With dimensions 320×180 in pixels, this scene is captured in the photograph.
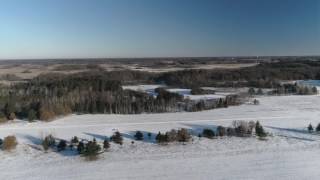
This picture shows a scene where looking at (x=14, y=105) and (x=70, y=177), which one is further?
(x=14, y=105)

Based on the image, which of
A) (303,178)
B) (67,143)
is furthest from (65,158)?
(303,178)

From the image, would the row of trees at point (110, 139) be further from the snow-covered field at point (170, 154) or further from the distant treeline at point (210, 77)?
the distant treeline at point (210, 77)

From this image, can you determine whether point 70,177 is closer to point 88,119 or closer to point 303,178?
point 303,178

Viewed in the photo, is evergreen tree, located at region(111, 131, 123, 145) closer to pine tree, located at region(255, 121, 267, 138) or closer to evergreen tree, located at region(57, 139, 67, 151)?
evergreen tree, located at region(57, 139, 67, 151)

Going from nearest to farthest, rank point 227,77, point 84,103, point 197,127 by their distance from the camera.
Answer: point 197,127, point 84,103, point 227,77

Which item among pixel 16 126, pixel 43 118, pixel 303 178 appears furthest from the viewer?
pixel 43 118

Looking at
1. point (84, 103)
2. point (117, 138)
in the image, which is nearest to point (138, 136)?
point (117, 138)

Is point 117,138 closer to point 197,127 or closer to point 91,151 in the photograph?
point 91,151

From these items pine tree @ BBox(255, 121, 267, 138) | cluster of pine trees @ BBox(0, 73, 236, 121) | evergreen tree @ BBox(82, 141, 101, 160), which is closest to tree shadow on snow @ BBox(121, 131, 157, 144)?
evergreen tree @ BBox(82, 141, 101, 160)
